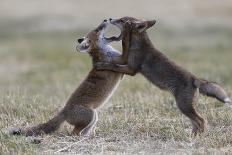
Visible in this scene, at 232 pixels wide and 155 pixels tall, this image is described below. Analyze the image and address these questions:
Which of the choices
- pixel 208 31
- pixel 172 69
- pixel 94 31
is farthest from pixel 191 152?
pixel 208 31

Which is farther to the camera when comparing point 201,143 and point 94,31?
point 94,31

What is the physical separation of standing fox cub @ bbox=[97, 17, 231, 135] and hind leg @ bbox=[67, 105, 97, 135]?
3.47 ft

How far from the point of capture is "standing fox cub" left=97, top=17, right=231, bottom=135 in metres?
9.71

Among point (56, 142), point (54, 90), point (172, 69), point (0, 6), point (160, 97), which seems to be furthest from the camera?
point (0, 6)

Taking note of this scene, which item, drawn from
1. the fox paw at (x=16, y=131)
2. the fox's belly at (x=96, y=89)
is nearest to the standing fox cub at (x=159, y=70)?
the fox's belly at (x=96, y=89)

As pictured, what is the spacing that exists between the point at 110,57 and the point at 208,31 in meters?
20.5

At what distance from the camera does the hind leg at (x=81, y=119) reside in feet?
32.1

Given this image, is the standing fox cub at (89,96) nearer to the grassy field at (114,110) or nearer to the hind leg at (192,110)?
the grassy field at (114,110)

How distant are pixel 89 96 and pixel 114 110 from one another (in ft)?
6.80

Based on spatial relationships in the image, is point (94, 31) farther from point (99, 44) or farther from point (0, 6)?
point (0, 6)

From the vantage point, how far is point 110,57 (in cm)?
1110

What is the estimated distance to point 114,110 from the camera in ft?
40.1

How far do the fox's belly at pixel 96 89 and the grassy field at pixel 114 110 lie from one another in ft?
1.43

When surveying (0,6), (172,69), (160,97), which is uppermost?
(172,69)
